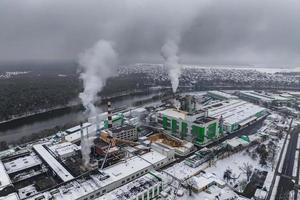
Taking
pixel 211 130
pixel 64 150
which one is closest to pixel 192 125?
pixel 211 130

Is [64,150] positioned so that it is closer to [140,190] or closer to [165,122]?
[140,190]

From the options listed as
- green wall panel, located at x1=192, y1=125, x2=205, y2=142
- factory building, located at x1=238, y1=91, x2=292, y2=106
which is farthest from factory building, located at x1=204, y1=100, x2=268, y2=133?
factory building, located at x1=238, y1=91, x2=292, y2=106

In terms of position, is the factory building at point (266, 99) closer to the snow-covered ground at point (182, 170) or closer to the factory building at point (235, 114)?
the factory building at point (235, 114)

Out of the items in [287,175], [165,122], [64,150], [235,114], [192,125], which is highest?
[192,125]

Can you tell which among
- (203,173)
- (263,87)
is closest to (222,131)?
(203,173)

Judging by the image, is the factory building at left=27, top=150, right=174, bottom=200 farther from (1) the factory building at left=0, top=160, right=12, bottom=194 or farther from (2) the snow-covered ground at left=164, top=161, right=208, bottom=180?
(1) the factory building at left=0, top=160, right=12, bottom=194

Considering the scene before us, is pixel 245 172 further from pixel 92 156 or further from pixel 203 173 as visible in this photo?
pixel 92 156
